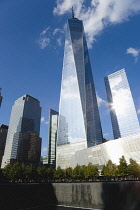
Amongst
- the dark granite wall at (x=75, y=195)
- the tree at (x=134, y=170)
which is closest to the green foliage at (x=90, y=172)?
the tree at (x=134, y=170)

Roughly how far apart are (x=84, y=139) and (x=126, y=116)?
241 feet

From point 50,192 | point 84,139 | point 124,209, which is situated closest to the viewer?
point 124,209

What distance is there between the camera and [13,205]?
24859 millimetres

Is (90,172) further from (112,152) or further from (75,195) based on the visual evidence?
(75,195)

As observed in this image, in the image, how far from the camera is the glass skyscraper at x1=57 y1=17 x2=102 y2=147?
429 ft

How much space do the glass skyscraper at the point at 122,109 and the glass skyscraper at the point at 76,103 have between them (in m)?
33.1

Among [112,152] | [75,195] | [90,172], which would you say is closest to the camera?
[75,195]

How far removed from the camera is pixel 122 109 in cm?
17938

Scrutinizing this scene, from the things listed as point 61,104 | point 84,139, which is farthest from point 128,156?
point 61,104

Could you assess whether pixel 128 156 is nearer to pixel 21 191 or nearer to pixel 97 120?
pixel 21 191

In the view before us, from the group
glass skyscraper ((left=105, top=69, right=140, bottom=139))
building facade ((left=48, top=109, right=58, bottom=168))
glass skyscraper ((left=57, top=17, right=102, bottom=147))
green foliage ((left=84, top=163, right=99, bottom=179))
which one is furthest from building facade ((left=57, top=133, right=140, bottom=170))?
glass skyscraper ((left=105, top=69, right=140, bottom=139))

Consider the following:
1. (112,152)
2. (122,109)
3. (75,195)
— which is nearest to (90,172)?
(112,152)

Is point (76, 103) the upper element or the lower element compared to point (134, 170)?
upper

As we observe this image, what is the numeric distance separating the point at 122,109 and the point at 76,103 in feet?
237
